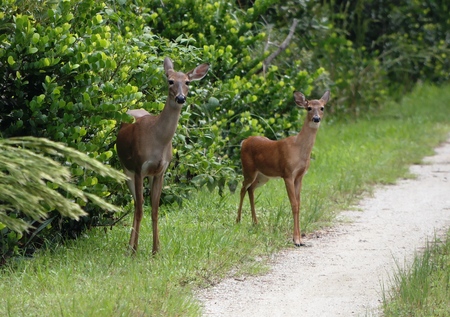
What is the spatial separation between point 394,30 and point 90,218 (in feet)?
43.7

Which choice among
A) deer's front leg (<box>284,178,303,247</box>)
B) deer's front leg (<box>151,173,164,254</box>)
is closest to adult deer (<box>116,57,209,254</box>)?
deer's front leg (<box>151,173,164,254</box>)

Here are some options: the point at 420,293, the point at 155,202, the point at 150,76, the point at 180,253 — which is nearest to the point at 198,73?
the point at 150,76

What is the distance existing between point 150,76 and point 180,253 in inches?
71.0

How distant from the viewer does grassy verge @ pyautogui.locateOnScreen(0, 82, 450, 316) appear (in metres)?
5.66

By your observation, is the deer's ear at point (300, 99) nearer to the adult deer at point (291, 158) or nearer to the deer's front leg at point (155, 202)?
the adult deer at point (291, 158)

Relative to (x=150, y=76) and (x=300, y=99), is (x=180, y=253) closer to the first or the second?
(x=150, y=76)

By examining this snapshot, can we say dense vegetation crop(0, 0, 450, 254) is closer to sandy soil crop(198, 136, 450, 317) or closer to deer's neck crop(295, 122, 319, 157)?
deer's neck crop(295, 122, 319, 157)

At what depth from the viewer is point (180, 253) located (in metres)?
7.09

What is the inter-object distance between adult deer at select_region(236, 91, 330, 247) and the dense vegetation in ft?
1.31

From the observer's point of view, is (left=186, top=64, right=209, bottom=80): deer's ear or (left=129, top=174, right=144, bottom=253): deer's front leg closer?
(left=129, top=174, right=144, bottom=253): deer's front leg

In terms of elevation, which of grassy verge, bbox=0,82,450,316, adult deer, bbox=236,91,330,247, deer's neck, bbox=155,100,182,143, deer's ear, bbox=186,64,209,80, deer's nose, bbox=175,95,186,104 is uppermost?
deer's ear, bbox=186,64,209,80

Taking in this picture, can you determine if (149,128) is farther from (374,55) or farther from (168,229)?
(374,55)

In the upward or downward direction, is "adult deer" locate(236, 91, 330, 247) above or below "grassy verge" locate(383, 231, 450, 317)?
above

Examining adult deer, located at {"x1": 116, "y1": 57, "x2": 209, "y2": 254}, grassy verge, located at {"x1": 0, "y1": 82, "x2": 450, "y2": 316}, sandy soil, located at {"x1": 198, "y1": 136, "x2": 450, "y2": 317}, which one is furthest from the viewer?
adult deer, located at {"x1": 116, "y1": 57, "x2": 209, "y2": 254}
